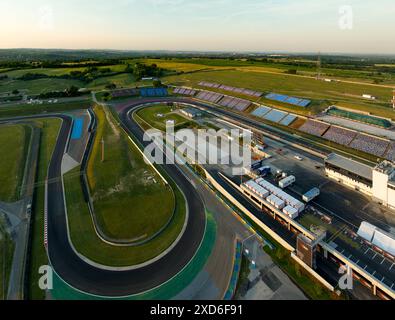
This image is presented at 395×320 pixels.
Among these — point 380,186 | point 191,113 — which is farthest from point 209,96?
point 380,186

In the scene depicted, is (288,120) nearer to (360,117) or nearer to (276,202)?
(360,117)

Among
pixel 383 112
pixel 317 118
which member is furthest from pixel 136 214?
pixel 383 112

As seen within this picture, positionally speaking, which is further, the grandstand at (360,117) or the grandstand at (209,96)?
the grandstand at (209,96)

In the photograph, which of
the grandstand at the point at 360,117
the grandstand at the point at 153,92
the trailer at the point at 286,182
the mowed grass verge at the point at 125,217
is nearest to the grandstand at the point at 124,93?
the grandstand at the point at 153,92

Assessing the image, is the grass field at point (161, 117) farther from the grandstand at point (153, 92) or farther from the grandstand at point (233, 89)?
the grandstand at point (233, 89)

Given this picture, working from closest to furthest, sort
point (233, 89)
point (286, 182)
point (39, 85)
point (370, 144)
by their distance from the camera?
point (286, 182)
point (370, 144)
point (233, 89)
point (39, 85)

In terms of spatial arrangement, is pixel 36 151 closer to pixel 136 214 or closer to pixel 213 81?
pixel 136 214

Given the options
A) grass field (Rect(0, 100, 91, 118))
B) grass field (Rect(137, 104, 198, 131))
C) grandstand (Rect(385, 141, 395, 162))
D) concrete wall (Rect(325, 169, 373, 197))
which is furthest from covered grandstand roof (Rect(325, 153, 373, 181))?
grass field (Rect(0, 100, 91, 118))
